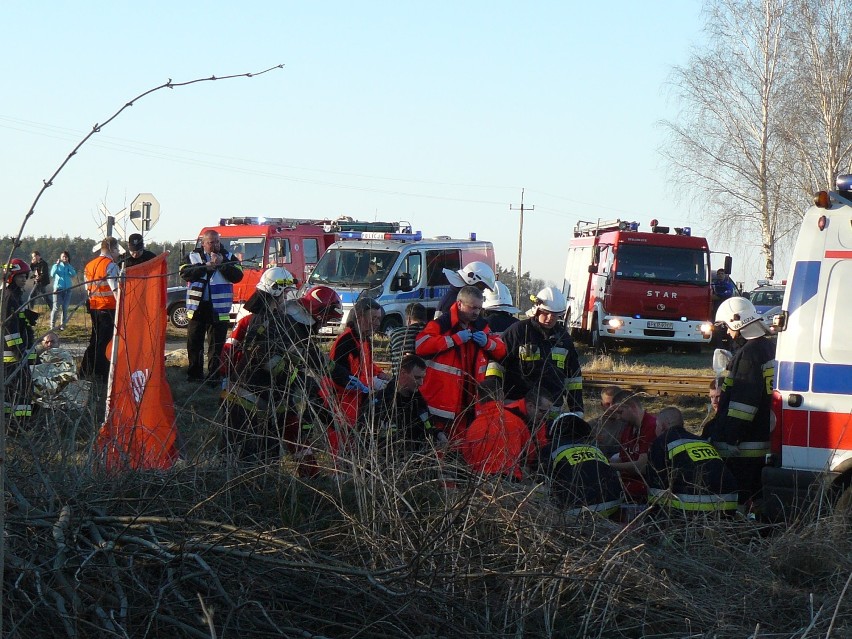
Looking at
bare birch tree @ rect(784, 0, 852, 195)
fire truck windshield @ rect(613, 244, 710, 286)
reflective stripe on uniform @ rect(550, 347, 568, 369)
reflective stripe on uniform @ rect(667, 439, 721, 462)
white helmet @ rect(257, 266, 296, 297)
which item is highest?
bare birch tree @ rect(784, 0, 852, 195)

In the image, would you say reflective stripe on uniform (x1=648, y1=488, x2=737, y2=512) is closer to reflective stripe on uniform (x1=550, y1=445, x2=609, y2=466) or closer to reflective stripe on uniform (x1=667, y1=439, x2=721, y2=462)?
reflective stripe on uniform (x1=667, y1=439, x2=721, y2=462)

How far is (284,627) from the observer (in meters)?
3.44

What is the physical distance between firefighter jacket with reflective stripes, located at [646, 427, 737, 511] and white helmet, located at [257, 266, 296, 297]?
107 inches

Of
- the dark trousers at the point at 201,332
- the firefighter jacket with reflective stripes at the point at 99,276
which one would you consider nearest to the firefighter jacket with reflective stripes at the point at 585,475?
the firefighter jacket with reflective stripes at the point at 99,276

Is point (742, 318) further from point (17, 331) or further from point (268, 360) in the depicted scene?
point (17, 331)

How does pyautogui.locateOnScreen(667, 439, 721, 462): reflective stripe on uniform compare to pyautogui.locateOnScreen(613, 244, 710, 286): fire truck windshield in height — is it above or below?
below

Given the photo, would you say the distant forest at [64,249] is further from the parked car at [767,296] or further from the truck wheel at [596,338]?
the parked car at [767,296]

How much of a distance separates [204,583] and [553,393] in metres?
3.54

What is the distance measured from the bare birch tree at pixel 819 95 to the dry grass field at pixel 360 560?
25.9 meters

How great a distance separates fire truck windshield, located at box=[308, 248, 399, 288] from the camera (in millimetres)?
16391

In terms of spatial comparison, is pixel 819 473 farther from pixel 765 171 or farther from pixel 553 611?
pixel 765 171

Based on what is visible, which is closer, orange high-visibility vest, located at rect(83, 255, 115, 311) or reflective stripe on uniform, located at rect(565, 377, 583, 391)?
reflective stripe on uniform, located at rect(565, 377, 583, 391)

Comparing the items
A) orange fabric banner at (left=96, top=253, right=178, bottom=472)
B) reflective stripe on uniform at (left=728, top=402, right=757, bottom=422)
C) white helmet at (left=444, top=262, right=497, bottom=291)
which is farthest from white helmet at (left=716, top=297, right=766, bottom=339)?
orange fabric banner at (left=96, top=253, right=178, bottom=472)

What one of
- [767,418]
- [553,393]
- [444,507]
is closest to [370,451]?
[444,507]
